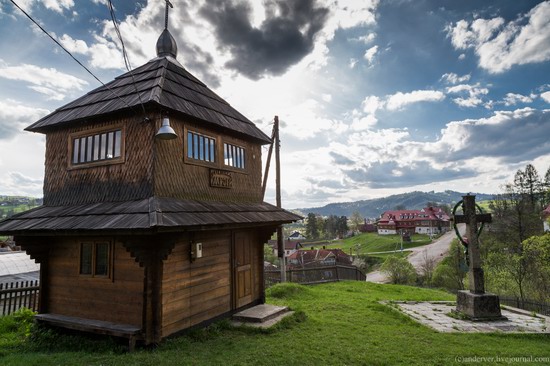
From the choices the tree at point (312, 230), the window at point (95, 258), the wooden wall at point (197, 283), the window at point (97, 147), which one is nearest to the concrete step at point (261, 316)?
the wooden wall at point (197, 283)

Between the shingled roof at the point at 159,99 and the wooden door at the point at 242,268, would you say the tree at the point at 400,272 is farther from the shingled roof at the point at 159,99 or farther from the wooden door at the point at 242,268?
the shingled roof at the point at 159,99

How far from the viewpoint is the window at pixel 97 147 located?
834 centimetres

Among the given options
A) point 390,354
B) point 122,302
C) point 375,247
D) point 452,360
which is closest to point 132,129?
point 122,302

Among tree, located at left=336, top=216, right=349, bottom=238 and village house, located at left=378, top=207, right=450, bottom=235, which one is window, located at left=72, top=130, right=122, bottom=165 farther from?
tree, located at left=336, top=216, right=349, bottom=238

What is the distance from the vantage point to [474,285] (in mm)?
9539

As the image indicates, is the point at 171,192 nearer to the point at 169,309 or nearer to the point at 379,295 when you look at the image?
the point at 169,309

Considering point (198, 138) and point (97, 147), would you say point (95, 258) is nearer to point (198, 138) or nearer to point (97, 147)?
point (97, 147)

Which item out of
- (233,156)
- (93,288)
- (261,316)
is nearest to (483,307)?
(261,316)

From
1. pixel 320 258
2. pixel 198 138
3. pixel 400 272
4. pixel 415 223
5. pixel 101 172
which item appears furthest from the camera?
pixel 415 223

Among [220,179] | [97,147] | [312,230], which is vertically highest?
[97,147]

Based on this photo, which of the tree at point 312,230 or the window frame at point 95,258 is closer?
the window frame at point 95,258

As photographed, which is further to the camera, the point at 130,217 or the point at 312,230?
the point at 312,230

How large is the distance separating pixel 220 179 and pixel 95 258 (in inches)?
155

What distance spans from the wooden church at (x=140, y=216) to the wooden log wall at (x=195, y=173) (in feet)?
0.11
